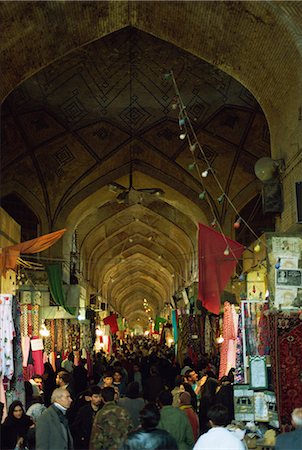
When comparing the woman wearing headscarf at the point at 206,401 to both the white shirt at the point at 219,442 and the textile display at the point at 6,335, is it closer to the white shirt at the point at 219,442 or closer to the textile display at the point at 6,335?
the textile display at the point at 6,335

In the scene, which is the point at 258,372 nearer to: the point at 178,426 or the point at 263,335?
the point at 263,335

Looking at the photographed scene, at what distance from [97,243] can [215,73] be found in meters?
10.5

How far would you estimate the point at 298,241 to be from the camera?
670 centimetres

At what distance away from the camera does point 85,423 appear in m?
5.25

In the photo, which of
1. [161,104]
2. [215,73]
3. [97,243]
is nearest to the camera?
[215,73]

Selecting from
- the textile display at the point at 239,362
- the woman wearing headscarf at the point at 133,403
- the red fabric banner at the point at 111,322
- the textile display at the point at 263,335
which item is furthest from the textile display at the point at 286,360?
the red fabric banner at the point at 111,322

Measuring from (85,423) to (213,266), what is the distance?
320cm

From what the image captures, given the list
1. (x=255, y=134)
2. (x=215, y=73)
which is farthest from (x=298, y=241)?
(x=255, y=134)

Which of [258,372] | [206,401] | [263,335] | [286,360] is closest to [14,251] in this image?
[206,401]

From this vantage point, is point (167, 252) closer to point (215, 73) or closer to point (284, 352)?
point (215, 73)

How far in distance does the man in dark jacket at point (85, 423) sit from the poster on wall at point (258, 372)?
1975mm

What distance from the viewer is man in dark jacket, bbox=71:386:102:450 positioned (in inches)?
204

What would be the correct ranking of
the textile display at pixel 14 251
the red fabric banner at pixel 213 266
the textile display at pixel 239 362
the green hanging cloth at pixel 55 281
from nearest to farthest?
the textile display at pixel 239 362 < the red fabric banner at pixel 213 266 < the textile display at pixel 14 251 < the green hanging cloth at pixel 55 281

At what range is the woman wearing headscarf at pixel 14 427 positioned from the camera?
491 centimetres
